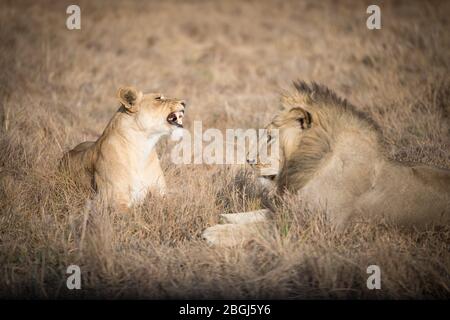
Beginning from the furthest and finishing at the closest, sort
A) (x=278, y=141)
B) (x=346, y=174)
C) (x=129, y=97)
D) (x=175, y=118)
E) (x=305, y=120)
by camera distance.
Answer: (x=175, y=118) → (x=129, y=97) → (x=278, y=141) → (x=305, y=120) → (x=346, y=174)

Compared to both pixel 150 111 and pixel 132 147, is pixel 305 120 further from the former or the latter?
pixel 132 147

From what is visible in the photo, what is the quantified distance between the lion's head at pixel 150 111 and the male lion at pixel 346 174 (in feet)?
3.89

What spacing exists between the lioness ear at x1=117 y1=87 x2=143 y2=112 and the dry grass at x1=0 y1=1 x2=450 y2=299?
0.87 metres

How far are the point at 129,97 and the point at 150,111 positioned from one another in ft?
0.72

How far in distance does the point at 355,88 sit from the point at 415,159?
3.16 m

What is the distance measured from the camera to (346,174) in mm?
4375

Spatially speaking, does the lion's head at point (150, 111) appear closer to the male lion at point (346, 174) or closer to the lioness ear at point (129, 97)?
the lioness ear at point (129, 97)

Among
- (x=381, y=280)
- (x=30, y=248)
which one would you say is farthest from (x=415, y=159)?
(x=30, y=248)

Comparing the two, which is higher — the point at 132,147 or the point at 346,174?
the point at 132,147

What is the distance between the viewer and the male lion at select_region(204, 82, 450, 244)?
436 centimetres

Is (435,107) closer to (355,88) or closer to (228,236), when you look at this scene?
(355,88)

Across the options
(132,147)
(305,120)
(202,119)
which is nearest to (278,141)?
(305,120)

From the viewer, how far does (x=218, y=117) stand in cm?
823

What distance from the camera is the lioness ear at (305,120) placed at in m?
4.44
